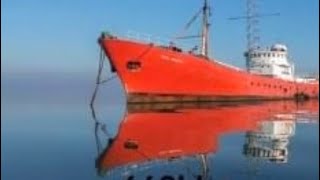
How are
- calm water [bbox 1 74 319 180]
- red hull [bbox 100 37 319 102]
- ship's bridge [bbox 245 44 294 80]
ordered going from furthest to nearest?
ship's bridge [bbox 245 44 294 80] < red hull [bbox 100 37 319 102] < calm water [bbox 1 74 319 180]

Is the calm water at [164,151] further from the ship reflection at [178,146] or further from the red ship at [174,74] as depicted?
the red ship at [174,74]

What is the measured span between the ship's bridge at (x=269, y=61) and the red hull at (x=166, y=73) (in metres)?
13.7

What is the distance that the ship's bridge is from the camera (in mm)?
68250

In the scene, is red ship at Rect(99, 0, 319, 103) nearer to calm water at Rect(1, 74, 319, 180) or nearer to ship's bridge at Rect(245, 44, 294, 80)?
ship's bridge at Rect(245, 44, 294, 80)

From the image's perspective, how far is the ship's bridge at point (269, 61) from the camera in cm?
6825

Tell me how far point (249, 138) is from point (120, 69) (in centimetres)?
2243

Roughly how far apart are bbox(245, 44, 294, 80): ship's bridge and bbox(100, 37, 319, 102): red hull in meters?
13.7

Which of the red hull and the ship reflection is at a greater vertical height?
the red hull

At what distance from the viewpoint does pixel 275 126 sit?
2784 cm

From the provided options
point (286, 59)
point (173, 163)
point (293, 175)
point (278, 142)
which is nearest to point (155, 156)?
point (173, 163)

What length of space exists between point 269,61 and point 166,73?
2625 cm

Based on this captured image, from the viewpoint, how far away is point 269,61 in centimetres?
6862

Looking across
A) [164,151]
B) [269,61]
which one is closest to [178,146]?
[164,151]

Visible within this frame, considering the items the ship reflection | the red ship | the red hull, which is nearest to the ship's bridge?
the red ship
